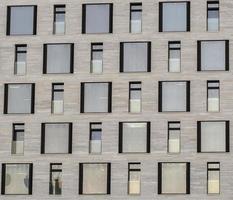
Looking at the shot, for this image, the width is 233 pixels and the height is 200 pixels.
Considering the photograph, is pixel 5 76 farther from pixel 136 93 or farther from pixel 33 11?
pixel 136 93

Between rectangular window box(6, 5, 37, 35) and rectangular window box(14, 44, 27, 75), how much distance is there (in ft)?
3.02

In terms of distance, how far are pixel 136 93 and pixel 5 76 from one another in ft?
26.9

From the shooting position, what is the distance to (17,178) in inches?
2067

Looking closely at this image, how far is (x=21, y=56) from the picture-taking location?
176ft

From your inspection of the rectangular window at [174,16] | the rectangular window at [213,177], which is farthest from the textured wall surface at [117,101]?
the rectangular window at [174,16]

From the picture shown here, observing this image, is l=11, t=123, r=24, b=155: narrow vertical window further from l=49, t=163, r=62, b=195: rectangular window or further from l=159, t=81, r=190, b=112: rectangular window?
l=159, t=81, r=190, b=112: rectangular window

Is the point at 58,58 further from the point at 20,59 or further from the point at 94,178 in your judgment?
the point at 94,178

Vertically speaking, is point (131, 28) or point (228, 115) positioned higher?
point (131, 28)

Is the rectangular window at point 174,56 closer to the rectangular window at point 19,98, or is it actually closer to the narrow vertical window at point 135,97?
the narrow vertical window at point 135,97

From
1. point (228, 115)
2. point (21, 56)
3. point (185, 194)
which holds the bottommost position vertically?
point (185, 194)

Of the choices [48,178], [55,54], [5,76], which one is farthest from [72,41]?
[48,178]

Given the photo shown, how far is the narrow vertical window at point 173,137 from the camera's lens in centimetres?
5134

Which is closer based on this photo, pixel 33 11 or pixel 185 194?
pixel 185 194

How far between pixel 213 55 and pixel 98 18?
7510 millimetres
